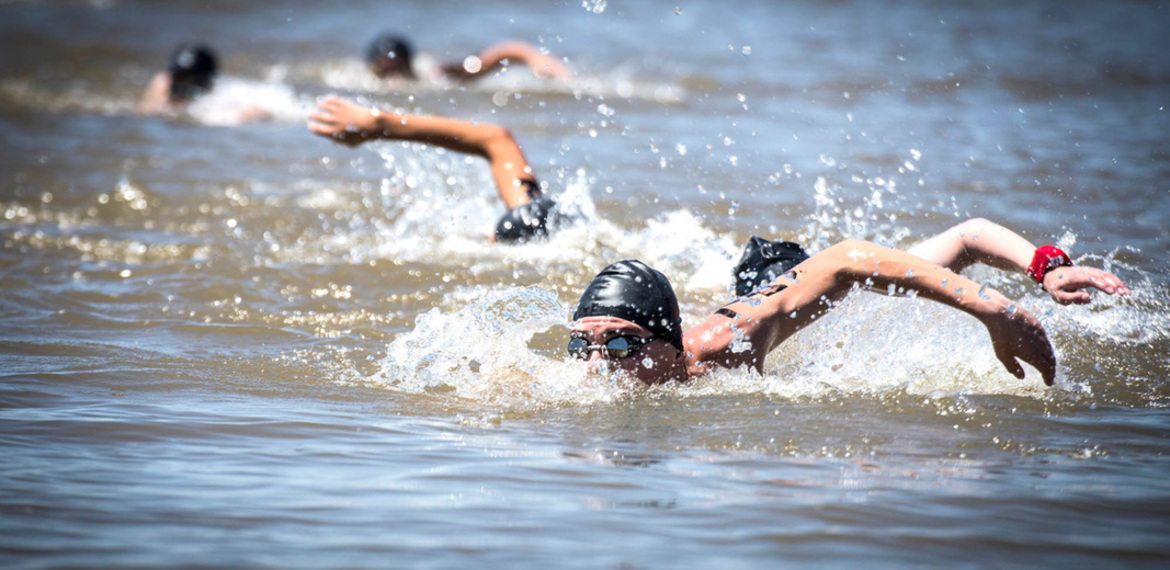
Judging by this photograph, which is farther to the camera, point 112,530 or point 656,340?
point 656,340

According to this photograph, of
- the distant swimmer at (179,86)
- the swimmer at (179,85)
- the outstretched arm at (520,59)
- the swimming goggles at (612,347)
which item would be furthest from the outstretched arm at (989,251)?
the swimmer at (179,85)

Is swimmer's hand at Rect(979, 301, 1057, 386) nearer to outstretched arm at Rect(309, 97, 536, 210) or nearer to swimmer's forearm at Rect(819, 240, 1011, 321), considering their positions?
swimmer's forearm at Rect(819, 240, 1011, 321)

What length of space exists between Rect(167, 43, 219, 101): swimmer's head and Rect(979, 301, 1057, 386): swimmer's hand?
40.3ft

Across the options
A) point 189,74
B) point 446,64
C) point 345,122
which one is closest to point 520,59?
point 446,64

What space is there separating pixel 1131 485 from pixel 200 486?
331 centimetres

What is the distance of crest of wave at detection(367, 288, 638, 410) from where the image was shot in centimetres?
501

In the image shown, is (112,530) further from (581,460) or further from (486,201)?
(486,201)

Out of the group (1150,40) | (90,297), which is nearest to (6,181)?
(90,297)

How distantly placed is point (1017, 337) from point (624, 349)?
1.63 meters

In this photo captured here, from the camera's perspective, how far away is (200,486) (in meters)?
3.87

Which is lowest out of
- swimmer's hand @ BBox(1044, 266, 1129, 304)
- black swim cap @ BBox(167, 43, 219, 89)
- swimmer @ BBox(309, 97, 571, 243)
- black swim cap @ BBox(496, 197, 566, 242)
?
swimmer's hand @ BBox(1044, 266, 1129, 304)

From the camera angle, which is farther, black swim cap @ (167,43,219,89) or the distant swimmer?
black swim cap @ (167,43,219,89)

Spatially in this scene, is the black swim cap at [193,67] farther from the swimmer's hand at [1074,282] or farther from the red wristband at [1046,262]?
the swimmer's hand at [1074,282]

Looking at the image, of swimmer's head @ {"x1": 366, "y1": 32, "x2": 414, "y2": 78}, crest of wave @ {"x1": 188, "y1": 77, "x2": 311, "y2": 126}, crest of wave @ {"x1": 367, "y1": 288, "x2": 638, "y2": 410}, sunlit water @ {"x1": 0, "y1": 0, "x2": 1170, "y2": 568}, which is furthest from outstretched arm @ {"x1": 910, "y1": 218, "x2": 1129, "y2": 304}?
swimmer's head @ {"x1": 366, "y1": 32, "x2": 414, "y2": 78}
